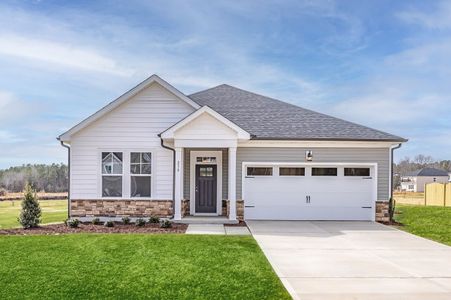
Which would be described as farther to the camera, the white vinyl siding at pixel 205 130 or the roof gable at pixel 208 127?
the white vinyl siding at pixel 205 130

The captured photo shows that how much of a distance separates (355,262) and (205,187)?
786 cm

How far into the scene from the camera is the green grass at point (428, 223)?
467 inches

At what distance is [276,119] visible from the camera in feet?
52.0

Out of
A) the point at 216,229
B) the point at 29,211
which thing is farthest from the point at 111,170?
the point at 216,229

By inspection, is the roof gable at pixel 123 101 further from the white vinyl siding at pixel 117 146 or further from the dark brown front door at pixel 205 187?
the dark brown front door at pixel 205 187

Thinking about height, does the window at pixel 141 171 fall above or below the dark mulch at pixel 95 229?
above

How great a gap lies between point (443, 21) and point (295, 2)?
208 inches

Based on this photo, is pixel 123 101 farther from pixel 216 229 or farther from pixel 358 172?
pixel 358 172

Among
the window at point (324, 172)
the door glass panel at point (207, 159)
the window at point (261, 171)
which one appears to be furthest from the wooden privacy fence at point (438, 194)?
the door glass panel at point (207, 159)

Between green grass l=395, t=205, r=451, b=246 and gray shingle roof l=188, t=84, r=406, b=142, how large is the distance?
10.7 feet

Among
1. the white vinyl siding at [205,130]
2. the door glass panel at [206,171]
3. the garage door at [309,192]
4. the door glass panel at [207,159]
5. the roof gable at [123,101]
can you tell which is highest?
the roof gable at [123,101]

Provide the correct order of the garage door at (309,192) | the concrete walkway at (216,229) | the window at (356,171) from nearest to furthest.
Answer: the concrete walkway at (216,229) → the garage door at (309,192) → the window at (356,171)

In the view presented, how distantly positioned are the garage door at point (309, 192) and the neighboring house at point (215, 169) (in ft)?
0.12

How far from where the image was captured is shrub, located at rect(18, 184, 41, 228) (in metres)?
12.7
